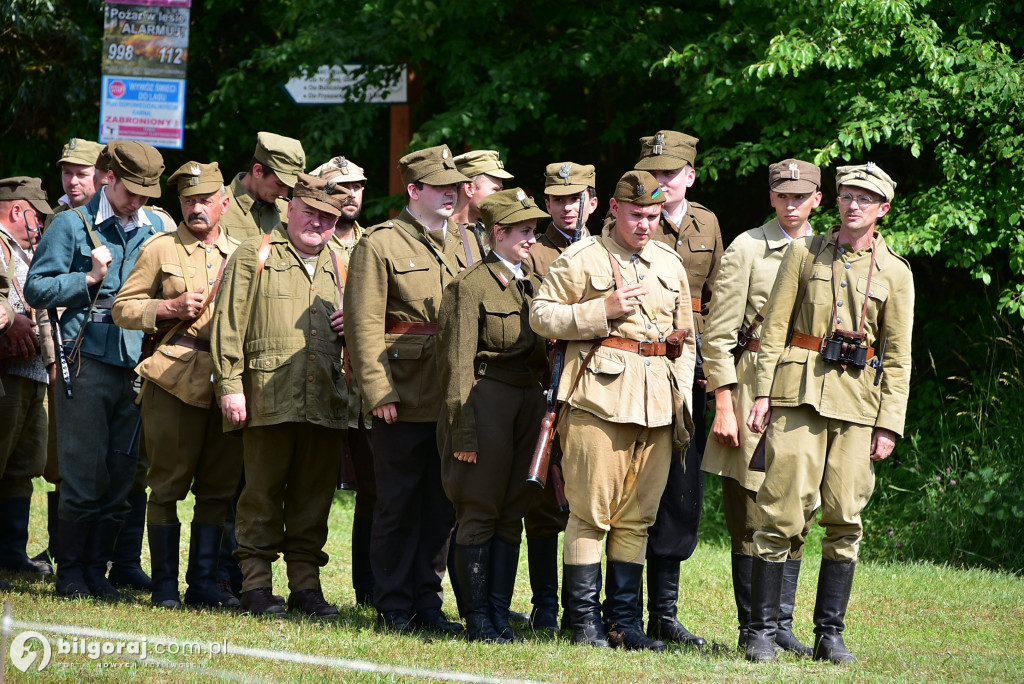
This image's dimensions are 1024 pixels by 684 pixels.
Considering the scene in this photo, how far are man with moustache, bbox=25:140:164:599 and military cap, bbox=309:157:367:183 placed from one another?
3.00 ft

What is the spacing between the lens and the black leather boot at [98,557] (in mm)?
6742

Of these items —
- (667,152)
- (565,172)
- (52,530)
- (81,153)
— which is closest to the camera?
(565,172)

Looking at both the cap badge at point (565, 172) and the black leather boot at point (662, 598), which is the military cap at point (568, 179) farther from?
the black leather boot at point (662, 598)

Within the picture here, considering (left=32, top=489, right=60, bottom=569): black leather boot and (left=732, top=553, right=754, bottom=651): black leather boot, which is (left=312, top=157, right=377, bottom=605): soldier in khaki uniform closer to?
(left=732, top=553, right=754, bottom=651): black leather boot

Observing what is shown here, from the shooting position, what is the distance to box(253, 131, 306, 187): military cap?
7.38 m

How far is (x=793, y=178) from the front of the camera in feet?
21.1

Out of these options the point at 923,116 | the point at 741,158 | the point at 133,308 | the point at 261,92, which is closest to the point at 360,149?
the point at 261,92

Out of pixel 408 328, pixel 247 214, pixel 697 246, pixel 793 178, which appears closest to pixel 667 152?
pixel 697 246

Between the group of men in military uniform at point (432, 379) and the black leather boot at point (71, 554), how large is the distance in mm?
16

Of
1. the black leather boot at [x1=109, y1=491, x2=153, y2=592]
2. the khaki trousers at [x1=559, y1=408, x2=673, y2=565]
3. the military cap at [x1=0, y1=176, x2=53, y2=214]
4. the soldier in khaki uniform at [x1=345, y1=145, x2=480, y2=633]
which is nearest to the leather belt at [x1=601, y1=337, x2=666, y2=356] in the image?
the khaki trousers at [x1=559, y1=408, x2=673, y2=565]

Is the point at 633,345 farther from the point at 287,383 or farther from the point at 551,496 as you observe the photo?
the point at 287,383

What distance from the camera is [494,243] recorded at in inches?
235

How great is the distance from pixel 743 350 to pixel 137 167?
10.9 feet

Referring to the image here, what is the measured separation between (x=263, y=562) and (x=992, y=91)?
6318 millimetres
